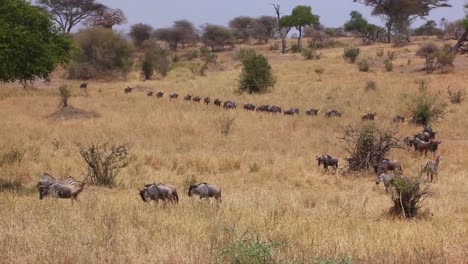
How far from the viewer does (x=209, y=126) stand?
20.1m

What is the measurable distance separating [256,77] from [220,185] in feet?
67.6

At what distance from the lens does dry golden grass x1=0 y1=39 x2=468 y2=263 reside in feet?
17.9

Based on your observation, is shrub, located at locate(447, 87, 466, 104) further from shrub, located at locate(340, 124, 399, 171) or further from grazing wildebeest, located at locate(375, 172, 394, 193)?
grazing wildebeest, located at locate(375, 172, 394, 193)

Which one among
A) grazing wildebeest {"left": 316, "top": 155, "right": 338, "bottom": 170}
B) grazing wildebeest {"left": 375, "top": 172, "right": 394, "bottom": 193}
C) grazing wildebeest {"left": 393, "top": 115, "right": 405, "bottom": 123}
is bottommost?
grazing wildebeest {"left": 393, "top": 115, "right": 405, "bottom": 123}

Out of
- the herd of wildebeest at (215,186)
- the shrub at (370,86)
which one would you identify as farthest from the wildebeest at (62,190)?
the shrub at (370,86)

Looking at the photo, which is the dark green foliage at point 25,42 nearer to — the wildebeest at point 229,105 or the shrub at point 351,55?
the wildebeest at point 229,105

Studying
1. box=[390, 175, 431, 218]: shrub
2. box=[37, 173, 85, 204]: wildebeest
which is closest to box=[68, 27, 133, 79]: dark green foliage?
box=[37, 173, 85, 204]: wildebeest

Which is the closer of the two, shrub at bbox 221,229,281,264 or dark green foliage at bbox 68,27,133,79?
shrub at bbox 221,229,281,264

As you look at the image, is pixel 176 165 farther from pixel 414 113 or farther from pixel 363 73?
pixel 363 73

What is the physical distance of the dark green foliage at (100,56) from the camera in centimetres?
4391

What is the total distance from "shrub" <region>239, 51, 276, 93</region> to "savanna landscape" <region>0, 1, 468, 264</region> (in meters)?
0.57

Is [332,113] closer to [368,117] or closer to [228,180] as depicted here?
[368,117]

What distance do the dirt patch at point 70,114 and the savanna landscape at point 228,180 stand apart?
0.16ft

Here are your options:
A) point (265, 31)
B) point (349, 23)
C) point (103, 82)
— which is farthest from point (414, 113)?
point (265, 31)
